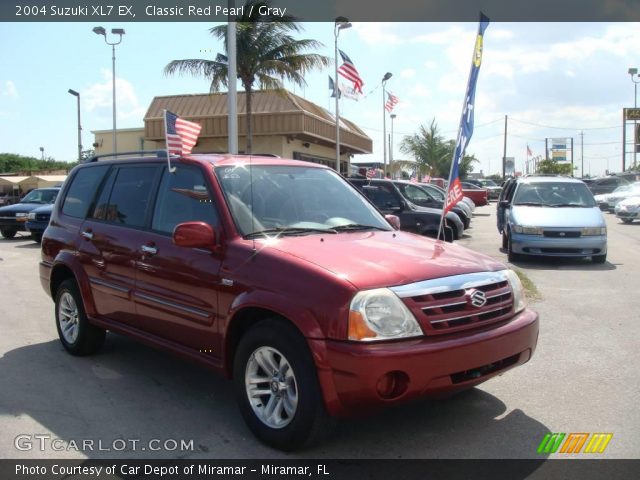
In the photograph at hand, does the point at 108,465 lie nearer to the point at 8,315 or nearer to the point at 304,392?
the point at 304,392

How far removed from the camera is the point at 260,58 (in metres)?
22.3

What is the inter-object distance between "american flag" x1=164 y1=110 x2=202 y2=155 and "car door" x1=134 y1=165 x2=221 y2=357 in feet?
0.77

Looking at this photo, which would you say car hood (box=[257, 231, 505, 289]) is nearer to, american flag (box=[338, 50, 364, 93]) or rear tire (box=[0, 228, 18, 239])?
american flag (box=[338, 50, 364, 93])

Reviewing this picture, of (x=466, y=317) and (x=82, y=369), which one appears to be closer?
(x=466, y=317)

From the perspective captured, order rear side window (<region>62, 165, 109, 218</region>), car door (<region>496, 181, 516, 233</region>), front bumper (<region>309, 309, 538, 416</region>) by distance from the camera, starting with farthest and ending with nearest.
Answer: car door (<region>496, 181, 516, 233</region>) < rear side window (<region>62, 165, 109, 218</region>) < front bumper (<region>309, 309, 538, 416</region>)

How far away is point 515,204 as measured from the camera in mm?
12828

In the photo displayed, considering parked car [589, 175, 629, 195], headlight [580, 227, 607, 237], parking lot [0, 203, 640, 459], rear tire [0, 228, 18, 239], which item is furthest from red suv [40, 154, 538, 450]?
parked car [589, 175, 629, 195]

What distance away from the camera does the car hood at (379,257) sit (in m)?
3.53

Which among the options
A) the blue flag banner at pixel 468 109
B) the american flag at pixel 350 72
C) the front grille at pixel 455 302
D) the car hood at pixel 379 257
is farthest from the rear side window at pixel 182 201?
the american flag at pixel 350 72

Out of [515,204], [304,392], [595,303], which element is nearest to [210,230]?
[304,392]

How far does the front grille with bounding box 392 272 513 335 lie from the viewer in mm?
3443

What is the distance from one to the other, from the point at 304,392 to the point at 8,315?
18.6 ft

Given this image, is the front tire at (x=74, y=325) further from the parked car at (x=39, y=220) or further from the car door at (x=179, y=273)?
the parked car at (x=39, y=220)

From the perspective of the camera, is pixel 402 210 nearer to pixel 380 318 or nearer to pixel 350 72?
pixel 350 72
